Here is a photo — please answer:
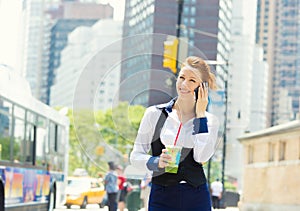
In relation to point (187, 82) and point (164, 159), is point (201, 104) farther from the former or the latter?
point (164, 159)

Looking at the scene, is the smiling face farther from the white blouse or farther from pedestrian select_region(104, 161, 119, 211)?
pedestrian select_region(104, 161, 119, 211)

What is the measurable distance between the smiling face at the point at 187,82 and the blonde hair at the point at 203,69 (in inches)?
1.7

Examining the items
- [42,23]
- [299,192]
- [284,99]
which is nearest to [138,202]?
[299,192]

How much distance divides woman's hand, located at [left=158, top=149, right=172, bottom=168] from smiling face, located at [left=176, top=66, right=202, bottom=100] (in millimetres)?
406

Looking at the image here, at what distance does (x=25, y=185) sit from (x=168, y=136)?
10.8 metres

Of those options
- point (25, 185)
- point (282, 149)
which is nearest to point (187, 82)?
point (25, 185)

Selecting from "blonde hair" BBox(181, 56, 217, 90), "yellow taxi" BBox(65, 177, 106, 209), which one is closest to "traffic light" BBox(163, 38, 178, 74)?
"blonde hair" BBox(181, 56, 217, 90)

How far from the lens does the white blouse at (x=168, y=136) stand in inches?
204

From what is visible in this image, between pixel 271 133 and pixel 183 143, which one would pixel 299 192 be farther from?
pixel 183 143

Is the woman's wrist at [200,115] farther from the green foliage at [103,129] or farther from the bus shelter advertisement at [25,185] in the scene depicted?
the bus shelter advertisement at [25,185]

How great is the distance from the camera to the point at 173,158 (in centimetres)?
509

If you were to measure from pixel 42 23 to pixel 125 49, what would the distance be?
17640cm

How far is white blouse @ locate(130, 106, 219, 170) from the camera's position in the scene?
5172 mm

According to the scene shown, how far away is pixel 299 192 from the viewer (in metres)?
56.8
